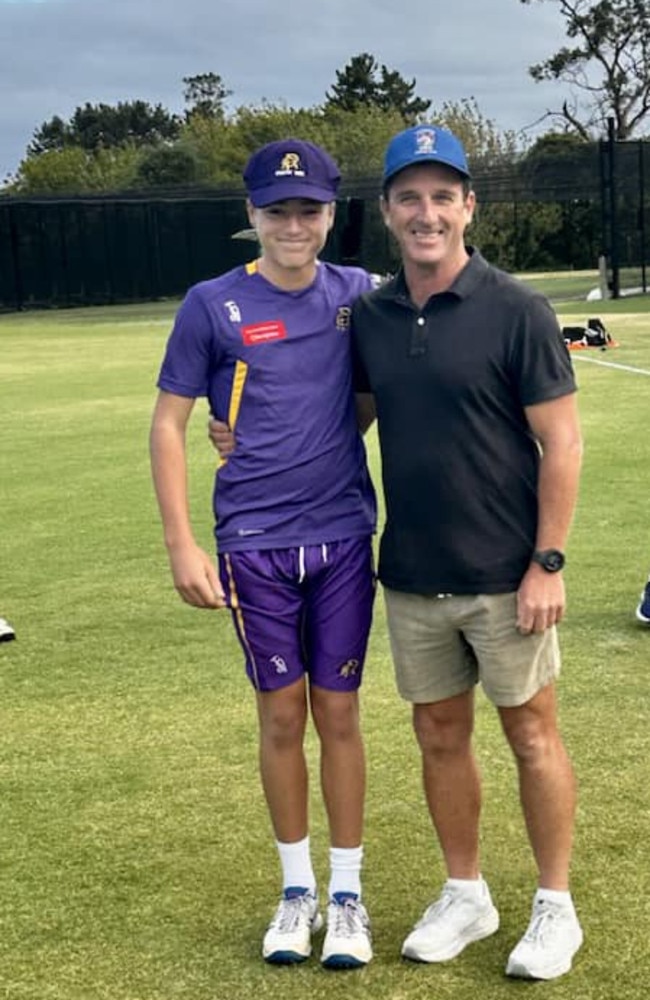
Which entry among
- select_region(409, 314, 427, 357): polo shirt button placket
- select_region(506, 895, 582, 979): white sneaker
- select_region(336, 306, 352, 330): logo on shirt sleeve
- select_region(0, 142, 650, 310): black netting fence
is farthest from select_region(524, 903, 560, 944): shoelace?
select_region(0, 142, 650, 310): black netting fence

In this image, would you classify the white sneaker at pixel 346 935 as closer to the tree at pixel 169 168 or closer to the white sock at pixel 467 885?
the white sock at pixel 467 885

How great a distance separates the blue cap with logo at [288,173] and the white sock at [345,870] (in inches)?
63.5

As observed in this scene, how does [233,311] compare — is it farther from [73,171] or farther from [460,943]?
[73,171]

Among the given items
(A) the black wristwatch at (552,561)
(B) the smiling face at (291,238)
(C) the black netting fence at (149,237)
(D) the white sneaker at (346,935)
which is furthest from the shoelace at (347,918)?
(C) the black netting fence at (149,237)

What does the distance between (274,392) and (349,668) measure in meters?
0.70

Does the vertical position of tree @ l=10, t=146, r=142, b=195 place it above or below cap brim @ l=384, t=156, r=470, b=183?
above

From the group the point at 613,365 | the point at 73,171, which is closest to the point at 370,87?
the point at 73,171

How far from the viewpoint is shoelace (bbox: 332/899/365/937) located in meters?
3.39

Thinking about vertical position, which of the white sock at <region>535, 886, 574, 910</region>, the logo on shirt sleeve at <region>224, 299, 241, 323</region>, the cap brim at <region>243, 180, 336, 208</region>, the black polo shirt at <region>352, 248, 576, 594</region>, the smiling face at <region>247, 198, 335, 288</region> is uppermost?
the cap brim at <region>243, 180, 336, 208</region>

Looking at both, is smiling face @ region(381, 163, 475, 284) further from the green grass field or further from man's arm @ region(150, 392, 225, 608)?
the green grass field

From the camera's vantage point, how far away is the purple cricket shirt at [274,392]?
10.8ft

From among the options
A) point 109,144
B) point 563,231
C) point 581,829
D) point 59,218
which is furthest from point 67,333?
point 109,144

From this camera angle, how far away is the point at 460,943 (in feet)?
11.2

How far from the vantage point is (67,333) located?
29328mm
